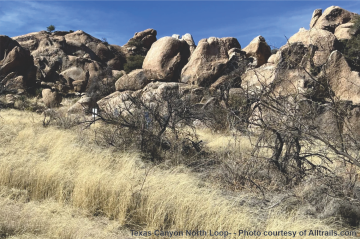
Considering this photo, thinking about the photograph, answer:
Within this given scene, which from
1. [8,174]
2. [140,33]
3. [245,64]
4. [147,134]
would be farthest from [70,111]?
[140,33]

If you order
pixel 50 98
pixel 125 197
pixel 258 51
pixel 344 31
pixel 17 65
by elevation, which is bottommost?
pixel 125 197

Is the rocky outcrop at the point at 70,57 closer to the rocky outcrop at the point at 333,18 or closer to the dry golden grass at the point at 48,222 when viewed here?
the rocky outcrop at the point at 333,18

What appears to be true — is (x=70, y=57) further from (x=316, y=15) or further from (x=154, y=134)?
(x=154, y=134)

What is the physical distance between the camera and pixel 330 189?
4.85 metres

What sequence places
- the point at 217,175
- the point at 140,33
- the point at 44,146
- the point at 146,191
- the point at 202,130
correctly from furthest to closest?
1. the point at 140,33
2. the point at 202,130
3. the point at 44,146
4. the point at 217,175
5. the point at 146,191

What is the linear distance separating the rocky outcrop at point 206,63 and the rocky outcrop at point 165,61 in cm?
79

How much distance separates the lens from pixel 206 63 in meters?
19.6

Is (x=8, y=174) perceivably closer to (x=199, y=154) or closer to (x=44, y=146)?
(x=44, y=146)

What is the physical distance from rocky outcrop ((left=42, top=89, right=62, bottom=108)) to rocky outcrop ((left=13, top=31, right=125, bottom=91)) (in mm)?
2654

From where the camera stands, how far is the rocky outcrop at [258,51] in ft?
69.4

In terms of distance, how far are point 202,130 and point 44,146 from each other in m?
8.05

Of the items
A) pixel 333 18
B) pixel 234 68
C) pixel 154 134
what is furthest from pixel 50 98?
pixel 333 18

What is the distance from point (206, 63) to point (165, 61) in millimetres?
2941

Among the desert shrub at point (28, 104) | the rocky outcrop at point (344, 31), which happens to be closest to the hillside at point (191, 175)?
the rocky outcrop at point (344, 31)
